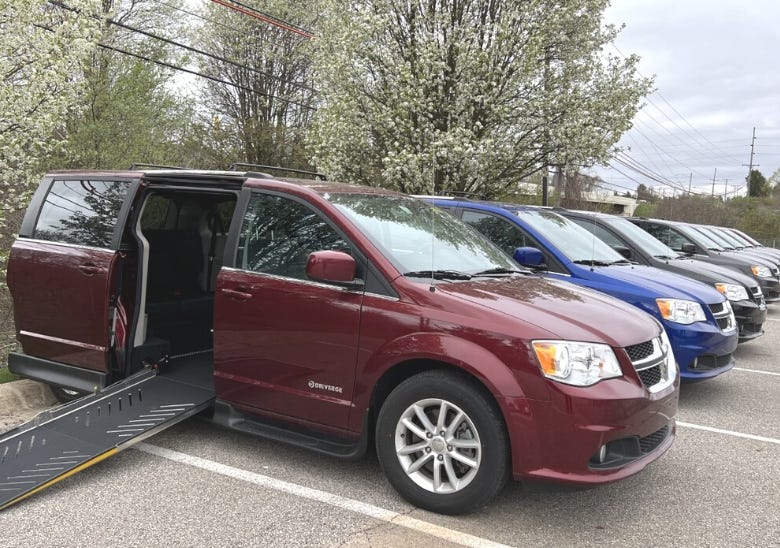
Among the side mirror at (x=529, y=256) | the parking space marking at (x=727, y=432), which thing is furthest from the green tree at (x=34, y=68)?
the parking space marking at (x=727, y=432)

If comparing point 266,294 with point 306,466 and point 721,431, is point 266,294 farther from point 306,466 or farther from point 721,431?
point 721,431

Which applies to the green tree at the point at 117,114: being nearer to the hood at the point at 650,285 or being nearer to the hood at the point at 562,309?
the hood at the point at 650,285

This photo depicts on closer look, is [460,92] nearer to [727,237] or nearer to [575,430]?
[727,237]

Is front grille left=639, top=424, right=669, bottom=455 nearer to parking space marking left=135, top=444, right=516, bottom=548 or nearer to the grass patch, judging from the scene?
parking space marking left=135, top=444, right=516, bottom=548

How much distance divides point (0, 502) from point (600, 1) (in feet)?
49.6

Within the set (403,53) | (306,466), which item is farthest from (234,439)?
(403,53)

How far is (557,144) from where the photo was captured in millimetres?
14195

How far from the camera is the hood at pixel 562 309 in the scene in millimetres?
3373

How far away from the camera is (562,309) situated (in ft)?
11.8

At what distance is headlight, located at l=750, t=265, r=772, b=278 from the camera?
1157 cm

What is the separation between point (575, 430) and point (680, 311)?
128 inches

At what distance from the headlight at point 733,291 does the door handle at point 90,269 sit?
686 centimetres

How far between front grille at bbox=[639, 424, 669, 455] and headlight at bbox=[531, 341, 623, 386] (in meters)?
0.50

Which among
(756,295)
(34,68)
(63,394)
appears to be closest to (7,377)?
(63,394)
